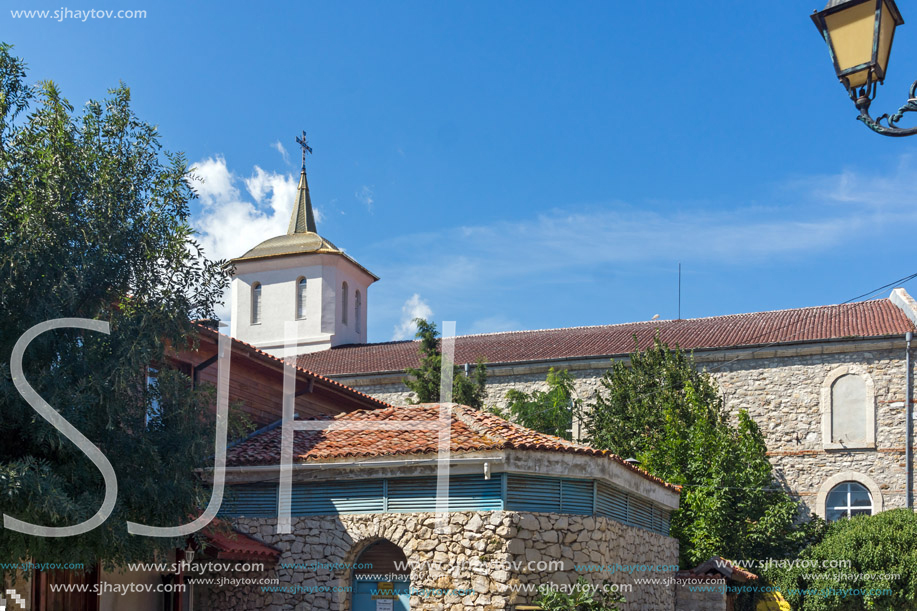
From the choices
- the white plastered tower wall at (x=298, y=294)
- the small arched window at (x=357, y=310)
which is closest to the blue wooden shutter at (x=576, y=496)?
the white plastered tower wall at (x=298, y=294)

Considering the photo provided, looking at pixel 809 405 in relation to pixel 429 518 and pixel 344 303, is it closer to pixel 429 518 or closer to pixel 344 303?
pixel 429 518

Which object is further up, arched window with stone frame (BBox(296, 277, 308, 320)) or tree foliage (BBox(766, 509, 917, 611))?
arched window with stone frame (BBox(296, 277, 308, 320))

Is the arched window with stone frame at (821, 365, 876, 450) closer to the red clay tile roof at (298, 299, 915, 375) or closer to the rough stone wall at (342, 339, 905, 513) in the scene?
the rough stone wall at (342, 339, 905, 513)

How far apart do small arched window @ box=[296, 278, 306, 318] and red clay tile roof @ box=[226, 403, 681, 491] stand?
21157 mm

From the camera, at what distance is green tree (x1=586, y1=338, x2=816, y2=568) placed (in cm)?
1997

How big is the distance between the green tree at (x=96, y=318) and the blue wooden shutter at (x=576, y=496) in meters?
4.81

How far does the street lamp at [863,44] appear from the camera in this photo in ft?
15.6

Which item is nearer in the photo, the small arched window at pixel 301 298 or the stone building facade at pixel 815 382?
the stone building facade at pixel 815 382

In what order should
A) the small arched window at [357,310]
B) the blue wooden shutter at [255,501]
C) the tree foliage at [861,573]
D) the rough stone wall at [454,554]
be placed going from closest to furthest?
the rough stone wall at [454,554] → the blue wooden shutter at [255,501] → the tree foliage at [861,573] → the small arched window at [357,310]

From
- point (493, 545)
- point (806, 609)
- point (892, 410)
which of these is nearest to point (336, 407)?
point (493, 545)

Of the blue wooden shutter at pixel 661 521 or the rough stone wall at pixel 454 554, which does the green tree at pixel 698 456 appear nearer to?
the blue wooden shutter at pixel 661 521

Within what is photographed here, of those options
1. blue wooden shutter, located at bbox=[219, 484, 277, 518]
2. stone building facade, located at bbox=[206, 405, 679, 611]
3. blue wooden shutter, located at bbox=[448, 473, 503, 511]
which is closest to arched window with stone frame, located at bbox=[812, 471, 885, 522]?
stone building facade, located at bbox=[206, 405, 679, 611]

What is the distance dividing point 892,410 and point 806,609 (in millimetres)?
7008

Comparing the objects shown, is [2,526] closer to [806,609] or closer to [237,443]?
[237,443]
